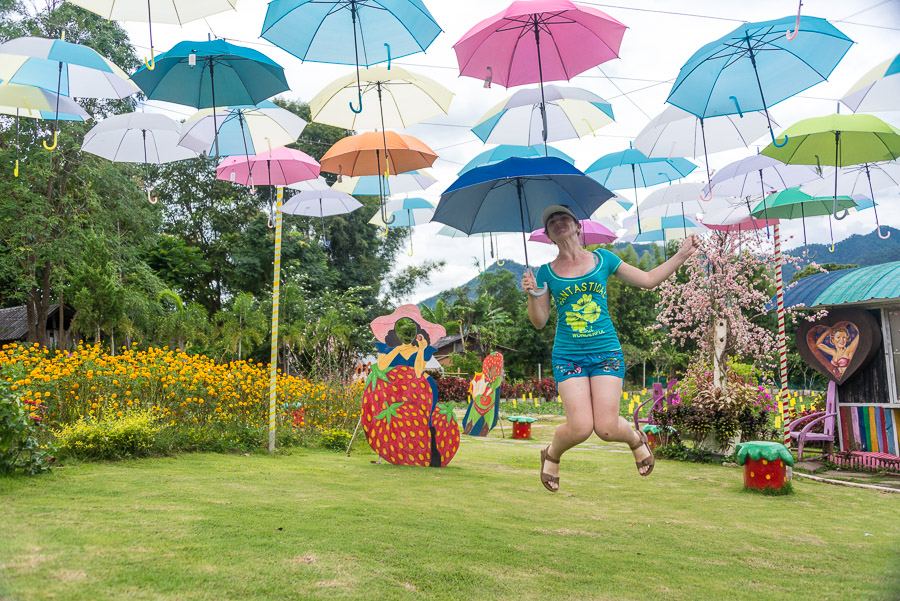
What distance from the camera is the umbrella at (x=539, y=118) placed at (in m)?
7.48

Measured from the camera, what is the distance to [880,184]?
790 cm

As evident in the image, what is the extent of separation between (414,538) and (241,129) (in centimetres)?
501

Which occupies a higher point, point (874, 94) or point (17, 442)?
point (874, 94)

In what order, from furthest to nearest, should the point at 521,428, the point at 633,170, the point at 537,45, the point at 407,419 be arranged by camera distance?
the point at 521,428
the point at 633,170
the point at 407,419
the point at 537,45

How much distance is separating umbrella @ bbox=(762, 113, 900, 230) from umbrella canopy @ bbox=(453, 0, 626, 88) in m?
2.00

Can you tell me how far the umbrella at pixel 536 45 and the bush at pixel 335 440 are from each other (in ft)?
19.1

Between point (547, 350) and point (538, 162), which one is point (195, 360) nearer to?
point (538, 162)

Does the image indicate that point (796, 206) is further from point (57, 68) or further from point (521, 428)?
point (57, 68)

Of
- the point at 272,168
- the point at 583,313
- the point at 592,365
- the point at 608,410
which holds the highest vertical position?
the point at 272,168

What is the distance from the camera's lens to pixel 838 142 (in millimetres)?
6191

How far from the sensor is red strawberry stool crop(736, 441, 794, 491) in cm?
669

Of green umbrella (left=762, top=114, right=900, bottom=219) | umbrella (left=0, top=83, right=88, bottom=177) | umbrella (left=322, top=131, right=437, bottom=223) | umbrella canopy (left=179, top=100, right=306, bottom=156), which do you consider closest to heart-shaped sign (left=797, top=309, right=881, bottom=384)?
green umbrella (left=762, top=114, right=900, bottom=219)

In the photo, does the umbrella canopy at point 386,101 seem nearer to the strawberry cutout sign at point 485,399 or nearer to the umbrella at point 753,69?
the umbrella at point 753,69

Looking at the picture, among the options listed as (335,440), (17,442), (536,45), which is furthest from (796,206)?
(17,442)
